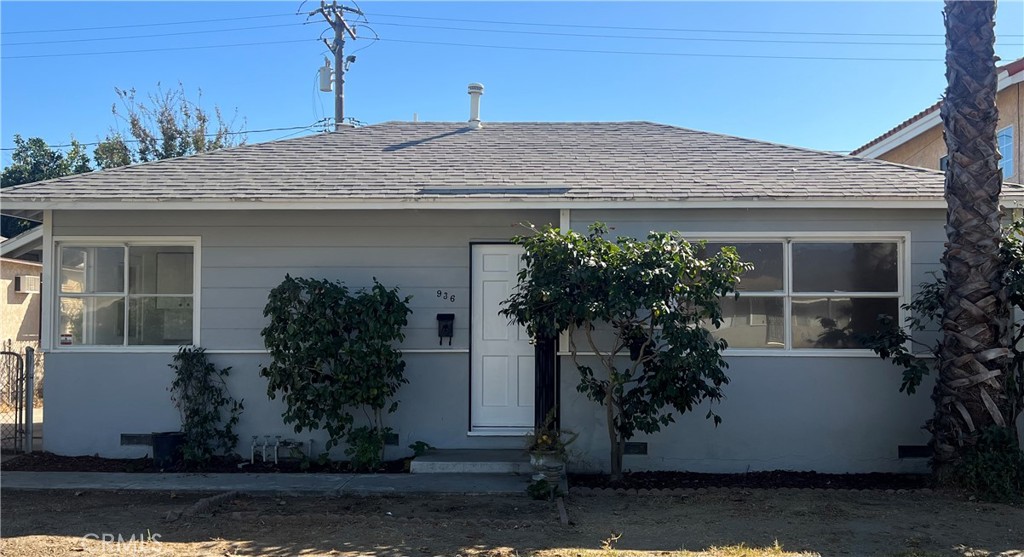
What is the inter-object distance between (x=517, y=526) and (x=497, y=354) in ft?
8.82

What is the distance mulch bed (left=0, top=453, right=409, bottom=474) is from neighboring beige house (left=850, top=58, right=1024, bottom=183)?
985cm

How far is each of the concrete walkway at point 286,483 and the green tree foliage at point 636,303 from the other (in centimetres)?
136

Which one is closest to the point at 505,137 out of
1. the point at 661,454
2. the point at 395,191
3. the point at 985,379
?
the point at 395,191

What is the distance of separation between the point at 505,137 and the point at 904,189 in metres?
5.13

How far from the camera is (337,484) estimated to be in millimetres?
7504

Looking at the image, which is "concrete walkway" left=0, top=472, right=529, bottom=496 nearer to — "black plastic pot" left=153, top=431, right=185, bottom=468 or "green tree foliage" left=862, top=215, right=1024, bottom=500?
"black plastic pot" left=153, top=431, right=185, bottom=468

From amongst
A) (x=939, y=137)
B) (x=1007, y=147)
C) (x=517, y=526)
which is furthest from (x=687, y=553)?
(x=939, y=137)

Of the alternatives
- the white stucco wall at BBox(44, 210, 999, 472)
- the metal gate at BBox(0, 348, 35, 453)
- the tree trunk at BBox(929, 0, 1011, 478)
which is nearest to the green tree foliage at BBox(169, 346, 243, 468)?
the white stucco wall at BBox(44, 210, 999, 472)

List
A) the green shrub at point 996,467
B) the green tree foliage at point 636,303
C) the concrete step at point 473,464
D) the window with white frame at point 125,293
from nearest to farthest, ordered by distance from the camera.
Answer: the green shrub at point 996,467 < the green tree foliage at point 636,303 < the concrete step at point 473,464 < the window with white frame at point 125,293

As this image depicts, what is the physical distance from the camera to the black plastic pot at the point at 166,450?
8.13 meters

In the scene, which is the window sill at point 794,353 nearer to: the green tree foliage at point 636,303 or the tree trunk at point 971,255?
the green tree foliage at point 636,303

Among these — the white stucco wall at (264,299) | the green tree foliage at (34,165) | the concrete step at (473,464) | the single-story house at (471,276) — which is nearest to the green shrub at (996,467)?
the single-story house at (471,276)

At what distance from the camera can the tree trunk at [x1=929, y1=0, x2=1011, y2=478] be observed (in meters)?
7.07

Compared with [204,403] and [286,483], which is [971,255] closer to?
[286,483]
